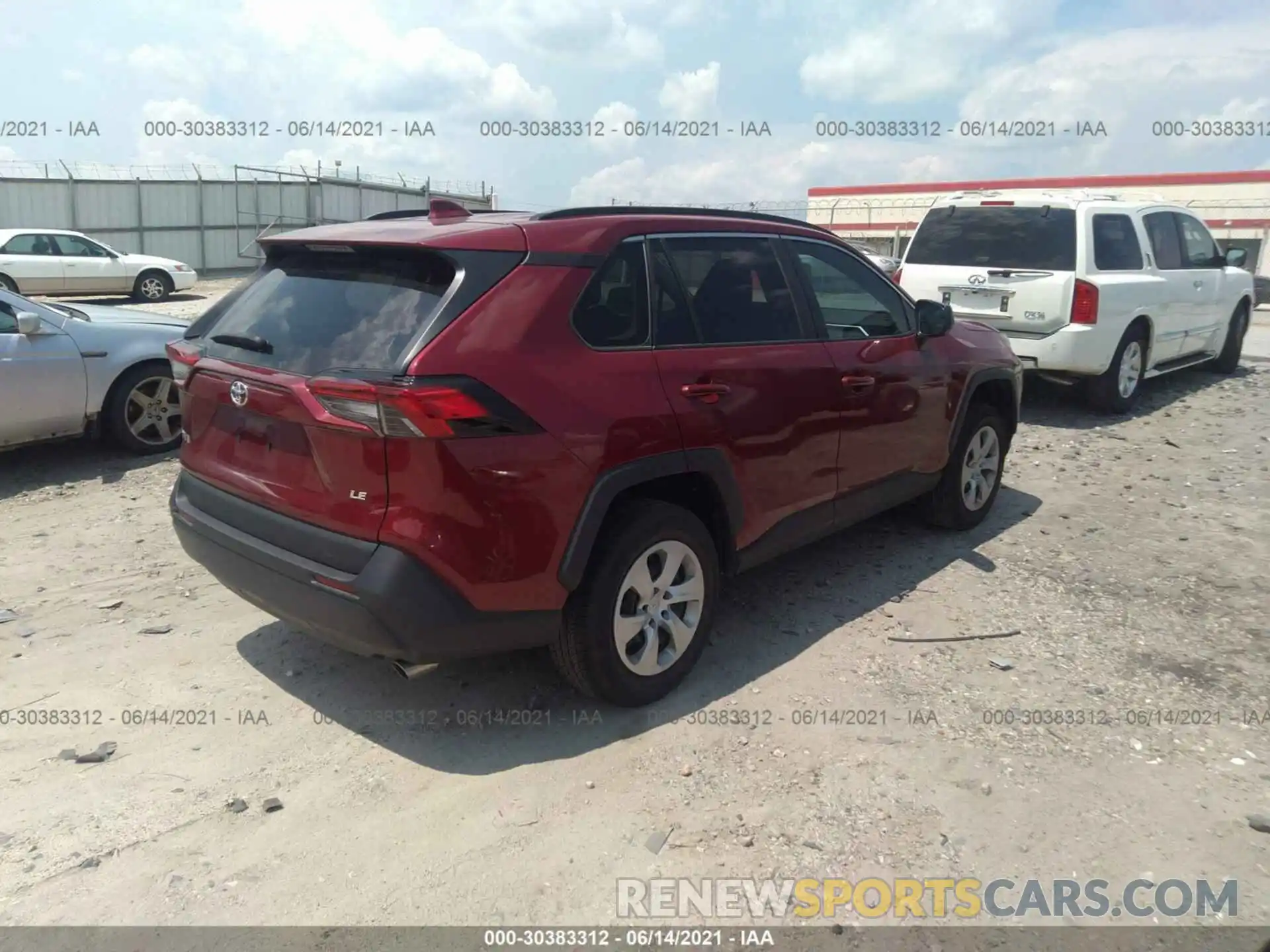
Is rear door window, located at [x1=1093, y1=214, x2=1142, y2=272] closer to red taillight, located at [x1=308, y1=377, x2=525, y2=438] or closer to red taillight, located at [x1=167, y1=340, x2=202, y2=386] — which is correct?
red taillight, located at [x1=308, y1=377, x2=525, y2=438]

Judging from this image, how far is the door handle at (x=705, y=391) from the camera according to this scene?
352 centimetres

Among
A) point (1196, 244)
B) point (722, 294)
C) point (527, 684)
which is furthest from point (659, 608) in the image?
point (1196, 244)

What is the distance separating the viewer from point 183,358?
362 centimetres

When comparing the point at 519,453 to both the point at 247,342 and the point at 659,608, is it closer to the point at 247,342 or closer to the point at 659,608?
the point at 659,608

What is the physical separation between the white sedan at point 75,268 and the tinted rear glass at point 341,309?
56.3ft

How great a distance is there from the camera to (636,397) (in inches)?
131

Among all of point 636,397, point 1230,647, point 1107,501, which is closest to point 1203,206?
point 1107,501

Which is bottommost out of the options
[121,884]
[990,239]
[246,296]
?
[121,884]

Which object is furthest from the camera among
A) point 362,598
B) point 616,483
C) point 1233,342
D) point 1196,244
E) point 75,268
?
point 75,268

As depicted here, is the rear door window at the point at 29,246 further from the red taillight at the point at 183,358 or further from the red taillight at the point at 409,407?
the red taillight at the point at 409,407

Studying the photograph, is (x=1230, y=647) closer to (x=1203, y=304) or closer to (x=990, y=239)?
(x=990, y=239)

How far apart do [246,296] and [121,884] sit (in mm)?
2098

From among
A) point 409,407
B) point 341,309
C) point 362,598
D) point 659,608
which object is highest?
point 341,309

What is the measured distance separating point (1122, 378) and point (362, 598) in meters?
7.93
